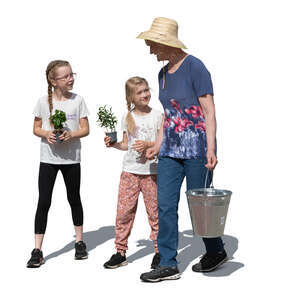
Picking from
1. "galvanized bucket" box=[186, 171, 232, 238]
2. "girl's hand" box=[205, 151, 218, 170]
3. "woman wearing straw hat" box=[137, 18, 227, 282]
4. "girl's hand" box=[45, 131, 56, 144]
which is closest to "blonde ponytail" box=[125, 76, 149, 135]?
"woman wearing straw hat" box=[137, 18, 227, 282]

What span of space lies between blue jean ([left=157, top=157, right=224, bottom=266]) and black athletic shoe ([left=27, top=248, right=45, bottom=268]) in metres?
1.36

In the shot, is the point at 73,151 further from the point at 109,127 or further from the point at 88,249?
the point at 88,249

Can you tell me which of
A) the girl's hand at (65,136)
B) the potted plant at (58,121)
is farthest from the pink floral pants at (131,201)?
the potted plant at (58,121)

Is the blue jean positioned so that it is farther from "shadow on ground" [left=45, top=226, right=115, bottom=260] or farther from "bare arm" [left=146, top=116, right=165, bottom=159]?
"shadow on ground" [left=45, top=226, right=115, bottom=260]

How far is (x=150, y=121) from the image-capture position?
7066 mm

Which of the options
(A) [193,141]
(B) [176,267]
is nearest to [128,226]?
(B) [176,267]

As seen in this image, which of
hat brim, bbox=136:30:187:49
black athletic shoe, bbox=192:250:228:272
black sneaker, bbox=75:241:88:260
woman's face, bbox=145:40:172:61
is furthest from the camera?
black sneaker, bbox=75:241:88:260

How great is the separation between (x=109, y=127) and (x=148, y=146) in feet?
1.50

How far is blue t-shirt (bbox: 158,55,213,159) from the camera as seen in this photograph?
6523 mm

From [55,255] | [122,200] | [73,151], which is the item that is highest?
[73,151]

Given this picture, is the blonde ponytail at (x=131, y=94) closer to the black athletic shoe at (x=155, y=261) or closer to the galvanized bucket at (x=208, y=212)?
the galvanized bucket at (x=208, y=212)

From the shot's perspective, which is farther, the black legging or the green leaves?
the black legging

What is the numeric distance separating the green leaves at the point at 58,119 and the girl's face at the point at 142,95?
29.9 inches

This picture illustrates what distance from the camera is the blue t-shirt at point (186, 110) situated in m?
6.52
